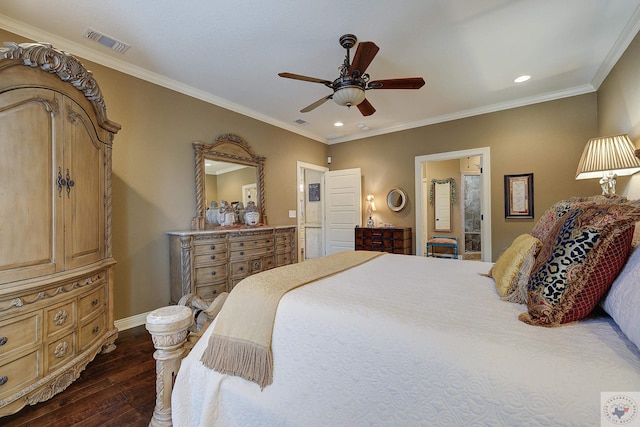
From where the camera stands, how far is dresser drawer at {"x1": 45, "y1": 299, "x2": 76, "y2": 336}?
167 cm

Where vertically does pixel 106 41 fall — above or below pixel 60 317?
above

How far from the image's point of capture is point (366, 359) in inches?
39.6

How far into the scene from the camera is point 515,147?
392 centimetres

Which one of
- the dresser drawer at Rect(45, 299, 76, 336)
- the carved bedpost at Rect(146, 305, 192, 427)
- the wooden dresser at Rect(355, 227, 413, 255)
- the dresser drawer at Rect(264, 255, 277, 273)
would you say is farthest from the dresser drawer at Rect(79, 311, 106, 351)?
the wooden dresser at Rect(355, 227, 413, 255)

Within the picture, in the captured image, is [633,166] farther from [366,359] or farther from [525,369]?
[366,359]

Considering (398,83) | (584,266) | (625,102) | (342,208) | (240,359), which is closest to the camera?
(584,266)

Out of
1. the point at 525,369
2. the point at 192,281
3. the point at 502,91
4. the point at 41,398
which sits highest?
the point at 502,91

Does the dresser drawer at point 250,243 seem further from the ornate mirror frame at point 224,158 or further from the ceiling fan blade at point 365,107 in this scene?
the ceiling fan blade at point 365,107

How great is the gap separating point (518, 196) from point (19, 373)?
5.41 metres

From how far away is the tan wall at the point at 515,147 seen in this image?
3555 mm

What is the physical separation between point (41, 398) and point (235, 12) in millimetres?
2980

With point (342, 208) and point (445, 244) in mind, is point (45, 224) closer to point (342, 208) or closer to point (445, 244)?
point (342, 208)

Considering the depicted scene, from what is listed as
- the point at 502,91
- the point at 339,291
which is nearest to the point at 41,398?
the point at 339,291

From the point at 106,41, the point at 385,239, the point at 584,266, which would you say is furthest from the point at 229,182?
the point at 584,266
